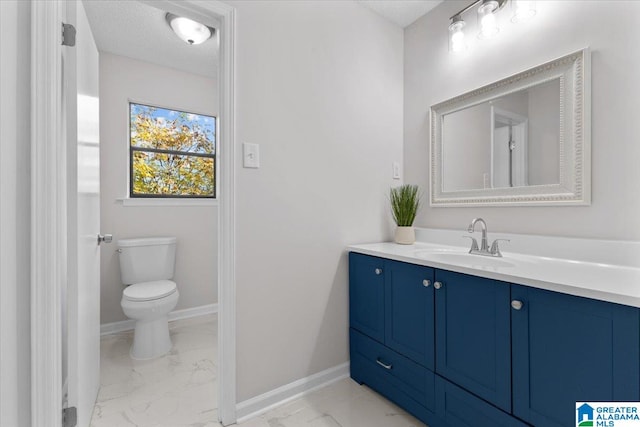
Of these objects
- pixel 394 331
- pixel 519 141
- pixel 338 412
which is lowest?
pixel 338 412

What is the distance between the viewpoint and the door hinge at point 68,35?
1.05m

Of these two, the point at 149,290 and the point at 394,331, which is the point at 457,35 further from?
the point at 149,290

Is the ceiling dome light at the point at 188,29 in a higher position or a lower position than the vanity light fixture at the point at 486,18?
higher

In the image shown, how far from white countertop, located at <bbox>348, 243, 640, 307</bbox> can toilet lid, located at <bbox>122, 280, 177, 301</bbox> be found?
4.94 feet

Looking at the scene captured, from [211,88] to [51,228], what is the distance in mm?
2416

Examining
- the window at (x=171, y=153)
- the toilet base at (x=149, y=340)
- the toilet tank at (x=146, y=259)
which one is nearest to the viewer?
the toilet base at (x=149, y=340)

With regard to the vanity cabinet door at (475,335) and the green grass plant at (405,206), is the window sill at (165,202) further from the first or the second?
the vanity cabinet door at (475,335)

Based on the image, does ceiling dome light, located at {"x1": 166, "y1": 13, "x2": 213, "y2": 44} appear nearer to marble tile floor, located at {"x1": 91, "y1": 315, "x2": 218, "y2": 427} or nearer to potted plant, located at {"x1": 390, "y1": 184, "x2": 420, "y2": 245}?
potted plant, located at {"x1": 390, "y1": 184, "x2": 420, "y2": 245}

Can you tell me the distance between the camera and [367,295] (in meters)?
1.67

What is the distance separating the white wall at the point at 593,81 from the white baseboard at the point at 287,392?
3.86 feet

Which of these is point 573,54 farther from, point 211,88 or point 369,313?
point 211,88

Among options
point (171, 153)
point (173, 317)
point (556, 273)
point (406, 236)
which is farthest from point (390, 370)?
point (171, 153)

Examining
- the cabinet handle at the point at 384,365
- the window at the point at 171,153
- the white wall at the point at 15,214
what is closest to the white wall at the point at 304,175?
the cabinet handle at the point at 384,365

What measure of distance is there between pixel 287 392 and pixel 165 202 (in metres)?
1.97
